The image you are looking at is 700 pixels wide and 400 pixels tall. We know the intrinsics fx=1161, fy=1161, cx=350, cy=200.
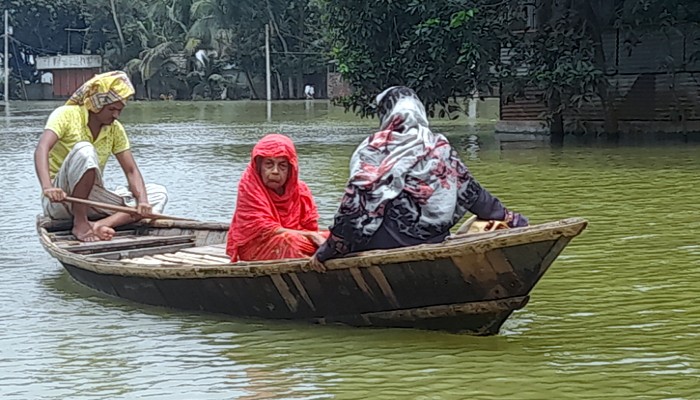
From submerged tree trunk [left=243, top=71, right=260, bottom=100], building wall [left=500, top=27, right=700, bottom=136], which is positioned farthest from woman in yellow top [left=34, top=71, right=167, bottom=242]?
submerged tree trunk [left=243, top=71, right=260, bottom=100]

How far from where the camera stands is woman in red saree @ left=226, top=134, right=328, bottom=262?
6254 millimetres

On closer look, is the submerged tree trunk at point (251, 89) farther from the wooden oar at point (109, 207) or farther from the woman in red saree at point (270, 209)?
the woman in red saree at point (270, 209)

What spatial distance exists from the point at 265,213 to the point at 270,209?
5cm

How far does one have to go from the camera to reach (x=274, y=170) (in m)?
6.26

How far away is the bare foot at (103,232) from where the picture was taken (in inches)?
332

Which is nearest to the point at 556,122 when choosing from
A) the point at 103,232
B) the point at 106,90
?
the point at 103,232

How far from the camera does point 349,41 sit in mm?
19531

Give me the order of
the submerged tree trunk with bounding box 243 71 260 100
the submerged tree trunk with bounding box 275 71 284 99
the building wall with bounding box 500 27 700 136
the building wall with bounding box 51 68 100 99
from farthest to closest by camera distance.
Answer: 1. the building wall with bounding box 51 68 100 99
2. the submerged tree trunk with bounding box 243 71 260 100
3. the submerged tree trunk with bounding box 275 71 284 99
4. the building wall with bounding box 500 27 700 136

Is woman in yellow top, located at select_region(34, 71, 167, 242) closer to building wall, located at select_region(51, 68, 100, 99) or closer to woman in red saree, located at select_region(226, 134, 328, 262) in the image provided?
woman in red saree, located at select_region(226, 134, 328, 262)

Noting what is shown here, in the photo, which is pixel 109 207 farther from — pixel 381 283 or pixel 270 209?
pixel 381 283

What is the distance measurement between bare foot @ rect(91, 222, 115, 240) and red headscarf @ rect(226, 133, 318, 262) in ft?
7.15

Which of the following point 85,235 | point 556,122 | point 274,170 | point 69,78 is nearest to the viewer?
point 274,170

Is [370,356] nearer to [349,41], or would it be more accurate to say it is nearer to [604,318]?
[604,318]

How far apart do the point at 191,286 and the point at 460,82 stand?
13.1 meters
